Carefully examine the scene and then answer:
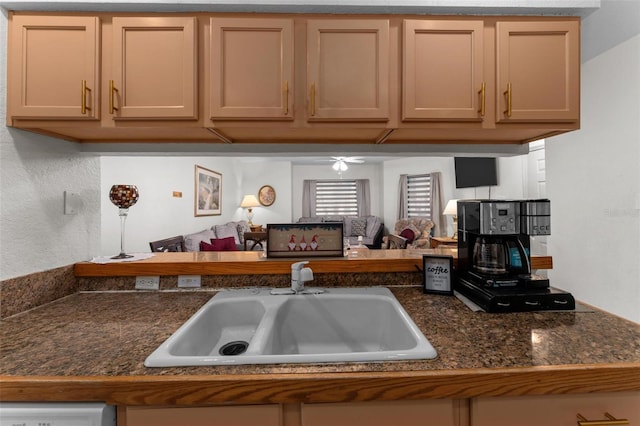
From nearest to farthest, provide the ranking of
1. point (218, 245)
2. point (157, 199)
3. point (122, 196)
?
point (122, 196) < point (218, 245) < point (157, 199)

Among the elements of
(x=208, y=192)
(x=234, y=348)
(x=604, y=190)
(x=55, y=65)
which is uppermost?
(x=55, y=65)

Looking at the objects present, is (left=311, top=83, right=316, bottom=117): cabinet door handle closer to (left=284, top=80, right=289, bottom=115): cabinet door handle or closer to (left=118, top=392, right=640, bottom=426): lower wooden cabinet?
(left=284, top=80, right=289, bottom=115): cabinet door handle

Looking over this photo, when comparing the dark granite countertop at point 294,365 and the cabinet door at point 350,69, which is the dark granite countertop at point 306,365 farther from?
the cabinet door at point 350,69

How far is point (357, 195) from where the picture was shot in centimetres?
747

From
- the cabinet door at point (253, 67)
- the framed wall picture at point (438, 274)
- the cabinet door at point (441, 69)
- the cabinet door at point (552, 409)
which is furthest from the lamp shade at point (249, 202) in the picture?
the cabinet door at point (552, 409)

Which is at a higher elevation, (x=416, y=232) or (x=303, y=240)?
(x=303, y=240)

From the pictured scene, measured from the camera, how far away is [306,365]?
28.3 inches

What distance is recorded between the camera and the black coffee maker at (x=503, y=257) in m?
1.07

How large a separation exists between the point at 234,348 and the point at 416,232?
5.17m

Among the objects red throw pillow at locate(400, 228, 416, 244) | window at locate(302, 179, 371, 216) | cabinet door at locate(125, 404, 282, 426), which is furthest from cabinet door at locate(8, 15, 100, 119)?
window at locate(302, 179, 371, 216)

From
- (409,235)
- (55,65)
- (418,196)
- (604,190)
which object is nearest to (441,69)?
(55,65)

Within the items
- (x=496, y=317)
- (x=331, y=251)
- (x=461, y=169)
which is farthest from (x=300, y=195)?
(x=496, y=317)

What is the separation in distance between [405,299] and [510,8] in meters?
1.29

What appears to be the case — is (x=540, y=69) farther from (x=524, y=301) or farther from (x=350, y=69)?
(x=524, y=301)
